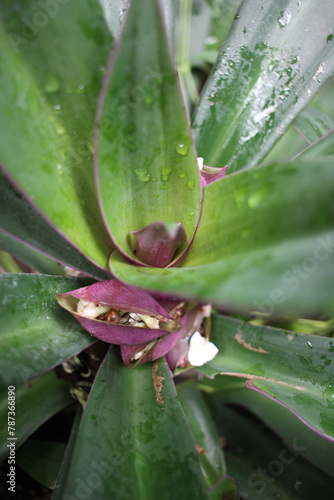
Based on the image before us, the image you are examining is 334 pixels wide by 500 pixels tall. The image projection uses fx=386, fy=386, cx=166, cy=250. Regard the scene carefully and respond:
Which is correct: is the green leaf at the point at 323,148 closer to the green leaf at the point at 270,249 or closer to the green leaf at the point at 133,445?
the green leaf at the point at 270,249

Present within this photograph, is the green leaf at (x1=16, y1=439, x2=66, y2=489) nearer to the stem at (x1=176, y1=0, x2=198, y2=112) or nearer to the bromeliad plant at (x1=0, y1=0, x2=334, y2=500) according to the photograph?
the bromeliad plant at (x1=0, y1=0, x2=334, y2=500)

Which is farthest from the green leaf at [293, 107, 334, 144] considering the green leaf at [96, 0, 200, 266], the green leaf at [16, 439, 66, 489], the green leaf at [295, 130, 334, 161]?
the green leaf at [16, 439, 66, 489]

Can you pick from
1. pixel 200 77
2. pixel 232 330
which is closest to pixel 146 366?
pixel 232 330

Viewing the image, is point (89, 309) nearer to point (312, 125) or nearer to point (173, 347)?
point (173, 347)

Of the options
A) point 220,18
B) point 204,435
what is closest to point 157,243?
point 204,435

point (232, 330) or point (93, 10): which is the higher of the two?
point (93, 10)

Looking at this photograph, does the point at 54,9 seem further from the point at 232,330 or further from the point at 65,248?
the point at 232,330
